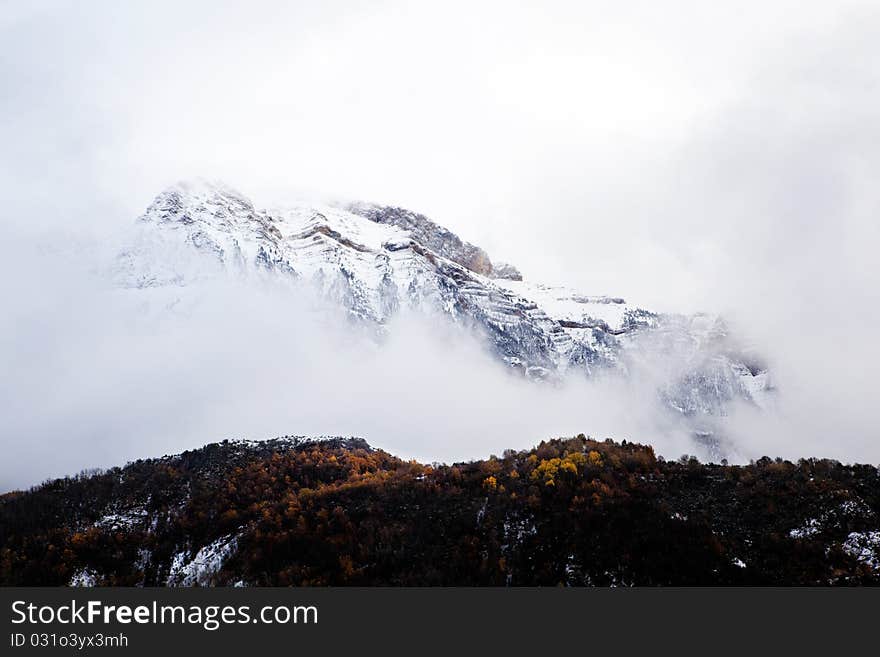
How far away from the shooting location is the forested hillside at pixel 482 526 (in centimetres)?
2372

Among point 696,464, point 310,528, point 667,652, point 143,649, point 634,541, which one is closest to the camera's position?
point 667,652

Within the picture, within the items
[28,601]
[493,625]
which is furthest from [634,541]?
[28,601]

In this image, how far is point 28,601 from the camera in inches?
880

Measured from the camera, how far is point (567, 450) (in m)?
37.7

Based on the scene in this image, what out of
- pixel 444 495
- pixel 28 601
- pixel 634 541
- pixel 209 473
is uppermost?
pixel 209 473

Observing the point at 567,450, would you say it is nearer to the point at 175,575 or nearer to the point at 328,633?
the point at 328,633

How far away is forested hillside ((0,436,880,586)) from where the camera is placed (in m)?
23.7

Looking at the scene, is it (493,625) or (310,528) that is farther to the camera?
(310,528)

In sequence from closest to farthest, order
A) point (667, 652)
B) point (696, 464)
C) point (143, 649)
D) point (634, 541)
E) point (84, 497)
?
point (667, 652), point (143, 649), point (634, 541), point (696, 464), point (84, 497)

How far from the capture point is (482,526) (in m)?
28.8

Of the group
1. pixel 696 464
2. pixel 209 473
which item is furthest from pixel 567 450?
pixel 209 473

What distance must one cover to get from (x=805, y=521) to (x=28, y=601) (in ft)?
106

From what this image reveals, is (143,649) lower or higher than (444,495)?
lower

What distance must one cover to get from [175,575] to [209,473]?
1439cm
